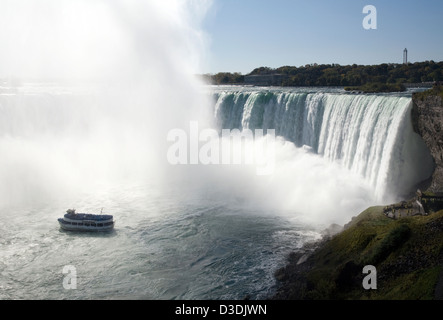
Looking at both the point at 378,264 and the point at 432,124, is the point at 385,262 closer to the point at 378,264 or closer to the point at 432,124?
the point at 378,264

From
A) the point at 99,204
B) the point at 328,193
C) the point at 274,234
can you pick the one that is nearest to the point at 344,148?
the point at 328,193

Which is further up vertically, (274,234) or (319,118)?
(319,118)

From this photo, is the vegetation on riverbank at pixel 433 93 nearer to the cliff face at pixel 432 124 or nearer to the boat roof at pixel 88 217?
the cliff face at pixel 432 124

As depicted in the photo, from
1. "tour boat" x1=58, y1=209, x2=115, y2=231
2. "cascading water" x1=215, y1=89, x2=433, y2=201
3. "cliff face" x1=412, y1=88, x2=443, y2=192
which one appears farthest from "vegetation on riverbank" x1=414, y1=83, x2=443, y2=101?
"tour boat" x1=58, y1=209, x2=115, y2=231

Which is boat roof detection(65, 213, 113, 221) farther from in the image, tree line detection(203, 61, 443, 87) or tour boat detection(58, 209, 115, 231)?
tree line detection(203, 61, 443, 87)

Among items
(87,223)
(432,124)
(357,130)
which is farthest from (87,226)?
(432,124)

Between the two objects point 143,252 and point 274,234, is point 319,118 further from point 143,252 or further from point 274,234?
point 143,252
